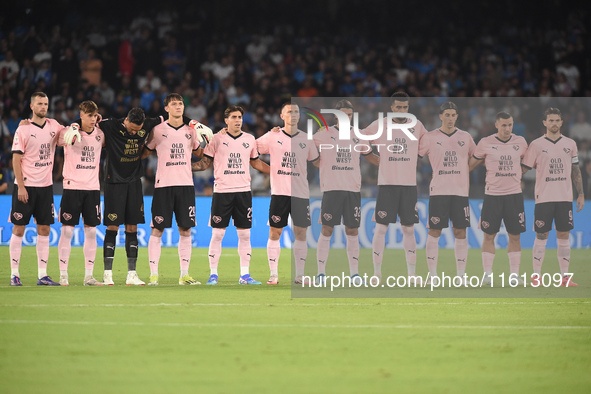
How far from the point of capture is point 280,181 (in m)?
11.8

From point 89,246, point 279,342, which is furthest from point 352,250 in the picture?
point 279,342

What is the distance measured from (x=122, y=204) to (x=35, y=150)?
132 cm

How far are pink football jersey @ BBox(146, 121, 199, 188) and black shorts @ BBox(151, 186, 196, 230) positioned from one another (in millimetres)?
93

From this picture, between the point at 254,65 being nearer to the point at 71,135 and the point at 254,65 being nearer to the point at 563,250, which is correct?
the point at 71,135

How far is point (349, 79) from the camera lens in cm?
2411

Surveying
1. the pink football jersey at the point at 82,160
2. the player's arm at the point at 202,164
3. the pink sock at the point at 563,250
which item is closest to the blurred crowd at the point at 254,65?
the player's arm at the point at 202,164

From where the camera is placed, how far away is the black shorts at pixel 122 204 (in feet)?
36.3

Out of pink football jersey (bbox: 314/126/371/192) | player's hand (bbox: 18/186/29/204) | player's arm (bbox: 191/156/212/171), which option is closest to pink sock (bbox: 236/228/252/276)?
player's arm (bbox: 191/156/212/171)

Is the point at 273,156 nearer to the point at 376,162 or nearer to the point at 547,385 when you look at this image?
the point at 376,162

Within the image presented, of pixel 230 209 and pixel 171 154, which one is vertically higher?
pixel 171 154

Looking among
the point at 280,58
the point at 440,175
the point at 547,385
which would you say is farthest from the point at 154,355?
the point at 280,58

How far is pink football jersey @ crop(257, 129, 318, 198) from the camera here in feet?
38.2

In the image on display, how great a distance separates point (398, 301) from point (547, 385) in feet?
14.2

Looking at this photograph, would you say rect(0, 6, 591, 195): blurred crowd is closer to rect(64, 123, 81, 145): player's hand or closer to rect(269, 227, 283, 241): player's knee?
rect(269, 227, 283, 241): player's knee
